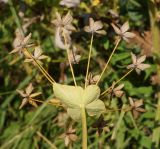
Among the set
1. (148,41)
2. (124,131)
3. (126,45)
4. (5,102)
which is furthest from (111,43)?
(5,102)

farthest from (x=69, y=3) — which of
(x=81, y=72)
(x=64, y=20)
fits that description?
(x=64, y=20)

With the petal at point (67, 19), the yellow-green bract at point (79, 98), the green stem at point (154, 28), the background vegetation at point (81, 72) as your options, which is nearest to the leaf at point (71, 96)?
the yellow-green bract at point (79, 98)

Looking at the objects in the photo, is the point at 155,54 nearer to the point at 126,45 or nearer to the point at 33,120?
the point at 126,45

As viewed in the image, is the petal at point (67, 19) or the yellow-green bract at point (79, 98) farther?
the petal at point (67, 19)

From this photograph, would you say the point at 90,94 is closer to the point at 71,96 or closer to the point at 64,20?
the point at 71,96

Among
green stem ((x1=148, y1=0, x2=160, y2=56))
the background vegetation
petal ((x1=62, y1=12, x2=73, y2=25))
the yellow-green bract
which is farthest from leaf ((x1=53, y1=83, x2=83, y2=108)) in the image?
green stem ((x1=148, y1=0, x2=160, y2=56))

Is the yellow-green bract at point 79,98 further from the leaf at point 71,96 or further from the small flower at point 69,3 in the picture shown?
the small flower at point 69,3

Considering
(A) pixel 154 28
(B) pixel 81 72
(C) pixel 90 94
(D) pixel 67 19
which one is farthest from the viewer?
(B) pixel 81 72
